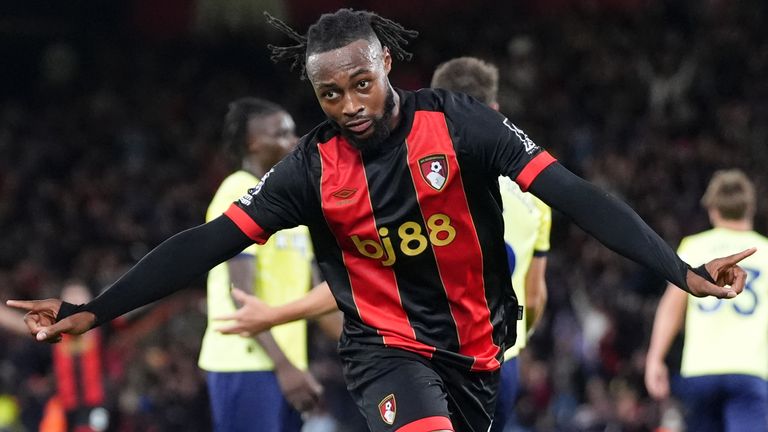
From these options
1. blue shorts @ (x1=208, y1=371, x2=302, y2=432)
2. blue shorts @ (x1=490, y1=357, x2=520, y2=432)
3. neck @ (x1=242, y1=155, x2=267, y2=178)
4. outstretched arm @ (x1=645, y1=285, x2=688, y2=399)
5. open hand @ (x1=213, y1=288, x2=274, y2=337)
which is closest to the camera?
open hand @ (x1=213, y1=288, x2=274, y2=337)

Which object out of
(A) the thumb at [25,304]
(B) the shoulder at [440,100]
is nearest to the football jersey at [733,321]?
(B) the shoulder at [440,100]

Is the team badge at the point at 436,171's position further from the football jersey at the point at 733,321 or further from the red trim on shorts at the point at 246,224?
the football jersey at the point at 733,321

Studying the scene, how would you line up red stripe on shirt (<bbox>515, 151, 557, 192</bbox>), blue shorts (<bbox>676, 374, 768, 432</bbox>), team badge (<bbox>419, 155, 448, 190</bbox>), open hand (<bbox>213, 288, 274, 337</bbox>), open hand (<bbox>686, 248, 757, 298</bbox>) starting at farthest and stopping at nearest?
blue shorts (<bbox>676, 374, 768, 432</bbox>)
open hand (<bbox>213, 288, 274, 337</bbox>)
team badge (<bbox>419, 155, 448, 190</bbox>)
red stripe on shirt (<bbox>515, 151, 557, 192</bbox>)
open hand (<bbox>686, 248, 757, 298</bbox>)

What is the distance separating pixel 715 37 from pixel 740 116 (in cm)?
164

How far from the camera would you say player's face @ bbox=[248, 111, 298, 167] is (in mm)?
5660

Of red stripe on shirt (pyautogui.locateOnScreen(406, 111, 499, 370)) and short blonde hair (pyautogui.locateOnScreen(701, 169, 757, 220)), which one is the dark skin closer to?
red stripe on shirt (pyautogui.locateOnScreen(406, 111, 499, 370))

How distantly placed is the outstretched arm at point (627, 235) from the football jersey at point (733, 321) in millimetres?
2861

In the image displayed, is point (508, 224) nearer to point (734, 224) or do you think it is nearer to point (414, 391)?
point (414, 391)

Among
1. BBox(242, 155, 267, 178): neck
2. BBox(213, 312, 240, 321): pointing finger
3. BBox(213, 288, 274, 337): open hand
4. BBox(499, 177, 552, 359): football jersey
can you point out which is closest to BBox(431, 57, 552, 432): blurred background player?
BBox(499, 177, 552, 359): football jersey

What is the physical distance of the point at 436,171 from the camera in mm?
3916

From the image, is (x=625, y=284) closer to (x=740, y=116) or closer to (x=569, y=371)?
(x=569, y=371)

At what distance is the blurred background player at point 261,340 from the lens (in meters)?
5.27

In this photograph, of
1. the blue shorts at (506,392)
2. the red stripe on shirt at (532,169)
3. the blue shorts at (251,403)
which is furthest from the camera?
the blue shorts at (251,403)

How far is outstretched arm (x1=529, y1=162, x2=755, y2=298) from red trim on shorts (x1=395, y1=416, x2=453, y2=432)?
2.39 ft
